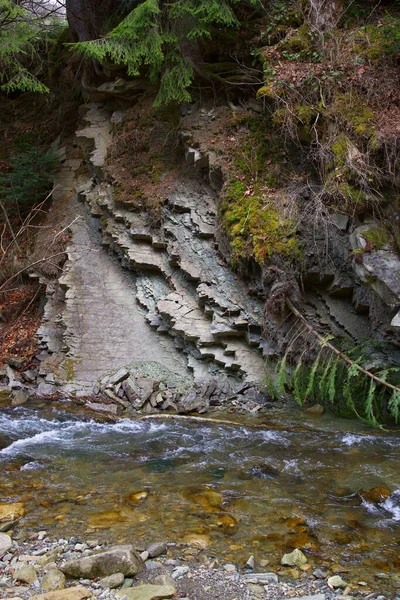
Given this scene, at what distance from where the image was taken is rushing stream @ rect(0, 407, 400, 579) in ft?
13.7

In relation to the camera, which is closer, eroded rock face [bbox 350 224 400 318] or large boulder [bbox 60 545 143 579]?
large boulder [bbox 60 545 143 579]

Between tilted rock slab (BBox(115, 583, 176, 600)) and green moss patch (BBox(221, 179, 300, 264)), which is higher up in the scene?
green moss patch (BBox(221, 179, 300, 264))

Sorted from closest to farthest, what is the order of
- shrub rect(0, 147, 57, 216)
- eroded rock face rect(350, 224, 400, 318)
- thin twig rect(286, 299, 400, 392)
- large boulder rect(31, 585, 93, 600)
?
large boulder rect(31, 585, 93, 600) < thin twig rect(286, 299, 400, 392) < eroded rock face rect(350, 224, 400, 318) < shrub rect(0, 147, 57, 216)

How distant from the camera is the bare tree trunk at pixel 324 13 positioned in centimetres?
891

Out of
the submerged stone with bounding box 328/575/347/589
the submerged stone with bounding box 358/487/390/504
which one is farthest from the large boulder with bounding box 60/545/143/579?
Answer: the submerged stone with bounding box 358/487/390/504

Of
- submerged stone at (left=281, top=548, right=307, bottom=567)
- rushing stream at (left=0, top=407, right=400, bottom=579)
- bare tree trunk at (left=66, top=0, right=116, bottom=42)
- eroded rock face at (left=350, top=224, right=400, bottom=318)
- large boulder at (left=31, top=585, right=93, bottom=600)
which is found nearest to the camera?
large boulder at (left=31, top=585, right=93, bottom=600)

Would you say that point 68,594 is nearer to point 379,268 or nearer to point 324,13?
point 379,268

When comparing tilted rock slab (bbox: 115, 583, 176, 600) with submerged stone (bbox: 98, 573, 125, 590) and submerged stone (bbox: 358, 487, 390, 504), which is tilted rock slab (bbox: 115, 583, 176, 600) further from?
submerged stone (bbox: 358, 487, 390, 504)

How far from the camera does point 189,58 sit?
35.0 feet

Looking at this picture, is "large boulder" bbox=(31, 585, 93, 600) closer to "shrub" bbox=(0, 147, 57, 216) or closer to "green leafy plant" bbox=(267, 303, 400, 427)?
"green leafy plant" bbox=(267, 303, 400, 427)

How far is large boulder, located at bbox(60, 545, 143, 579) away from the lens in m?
3.57

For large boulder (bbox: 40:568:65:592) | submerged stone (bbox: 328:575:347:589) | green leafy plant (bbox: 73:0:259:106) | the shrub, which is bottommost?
large boulder (bbox: 40:568:65:592)

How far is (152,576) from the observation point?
3.61 metres

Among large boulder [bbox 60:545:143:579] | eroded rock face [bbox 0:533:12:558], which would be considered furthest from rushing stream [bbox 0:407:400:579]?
large boulder [bbox 60:545:143:579]
